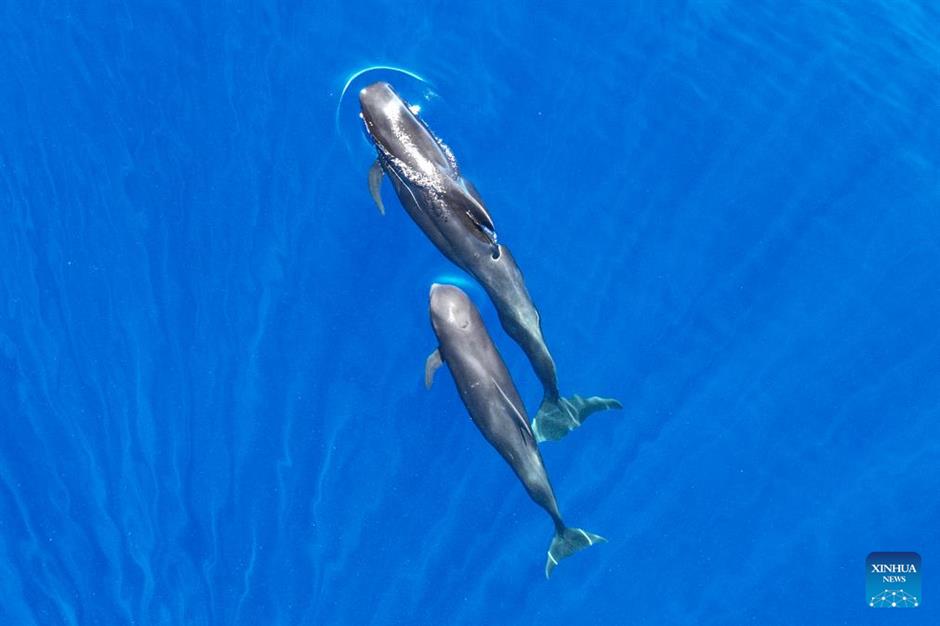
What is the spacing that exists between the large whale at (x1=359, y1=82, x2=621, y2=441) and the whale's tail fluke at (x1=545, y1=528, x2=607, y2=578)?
45.7 inches

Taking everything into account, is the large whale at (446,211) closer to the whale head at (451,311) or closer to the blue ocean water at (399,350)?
the whale head at (451,311)

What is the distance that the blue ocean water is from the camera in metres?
10.6

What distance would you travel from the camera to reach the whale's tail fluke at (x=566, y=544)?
10.1 m

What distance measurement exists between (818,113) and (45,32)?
9704mm

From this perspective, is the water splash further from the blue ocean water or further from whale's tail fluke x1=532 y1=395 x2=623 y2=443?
whale's tail fluke x1=532 y1=395 x2=623 y2=443

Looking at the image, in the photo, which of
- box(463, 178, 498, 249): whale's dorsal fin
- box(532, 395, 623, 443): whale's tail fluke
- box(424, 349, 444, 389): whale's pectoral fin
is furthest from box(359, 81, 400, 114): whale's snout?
box(532, 395, 623, 443): whale's tail fluke

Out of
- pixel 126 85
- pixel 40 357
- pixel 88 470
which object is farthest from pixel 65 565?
pixel 126 85

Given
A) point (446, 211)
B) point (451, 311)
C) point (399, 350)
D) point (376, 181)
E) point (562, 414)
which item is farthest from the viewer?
point (399, 350)

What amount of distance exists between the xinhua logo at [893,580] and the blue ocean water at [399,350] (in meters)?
0.15

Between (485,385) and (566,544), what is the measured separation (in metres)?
2.31

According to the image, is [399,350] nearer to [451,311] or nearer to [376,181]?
[451,311]

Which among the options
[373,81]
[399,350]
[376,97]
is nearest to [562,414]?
[399,350]

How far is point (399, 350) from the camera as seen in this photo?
10617 millimetres

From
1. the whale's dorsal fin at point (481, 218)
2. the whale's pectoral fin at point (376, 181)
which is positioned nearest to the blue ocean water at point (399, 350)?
the whale's pectoral fin at point (376, 181)
